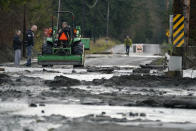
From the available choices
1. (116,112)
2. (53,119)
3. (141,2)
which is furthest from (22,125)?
(141,2)

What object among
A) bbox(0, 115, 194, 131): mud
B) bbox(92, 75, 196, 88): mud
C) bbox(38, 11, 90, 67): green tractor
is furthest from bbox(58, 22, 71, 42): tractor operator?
bbox(0, 115, 194, 131): mud

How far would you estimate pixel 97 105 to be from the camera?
11.3 meters

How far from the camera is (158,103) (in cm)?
1166

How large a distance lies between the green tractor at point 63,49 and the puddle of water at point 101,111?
48.3ft

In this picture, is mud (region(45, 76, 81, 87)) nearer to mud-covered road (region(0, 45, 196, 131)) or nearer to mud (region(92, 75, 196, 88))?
mud-covered road (region(0, 45, 196, 131))

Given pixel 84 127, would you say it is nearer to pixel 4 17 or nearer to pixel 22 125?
pixel 22 125

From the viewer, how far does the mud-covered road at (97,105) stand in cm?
871

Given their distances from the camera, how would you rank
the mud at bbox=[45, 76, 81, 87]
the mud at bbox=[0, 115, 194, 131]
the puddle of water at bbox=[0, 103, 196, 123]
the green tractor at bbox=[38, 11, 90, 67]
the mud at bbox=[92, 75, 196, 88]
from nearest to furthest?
the mud at bbox=[0, 115, 194, 131], the puddle of water at bbox=[0, 103, 196, 123], the mud at bbox=[45, 76, 81, 87], the mud at bbox=[92, 75, 196, 88], the green tractor at bbox=[38, 11, 90, 67]

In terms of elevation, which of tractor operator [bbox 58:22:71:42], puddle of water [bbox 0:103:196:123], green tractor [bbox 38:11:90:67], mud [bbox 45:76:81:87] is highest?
tractor operator [bbox 58:22:71:42]

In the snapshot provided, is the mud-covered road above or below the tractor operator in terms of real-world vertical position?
below

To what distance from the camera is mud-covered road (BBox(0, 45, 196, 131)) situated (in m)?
8.71

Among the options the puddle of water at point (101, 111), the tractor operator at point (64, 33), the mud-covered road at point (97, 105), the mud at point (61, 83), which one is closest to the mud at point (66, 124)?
the mud-covered road at point (97, 105)

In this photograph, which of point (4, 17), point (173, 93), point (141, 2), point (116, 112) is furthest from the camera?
point (141, 2)

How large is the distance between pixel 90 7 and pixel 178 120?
295ft
